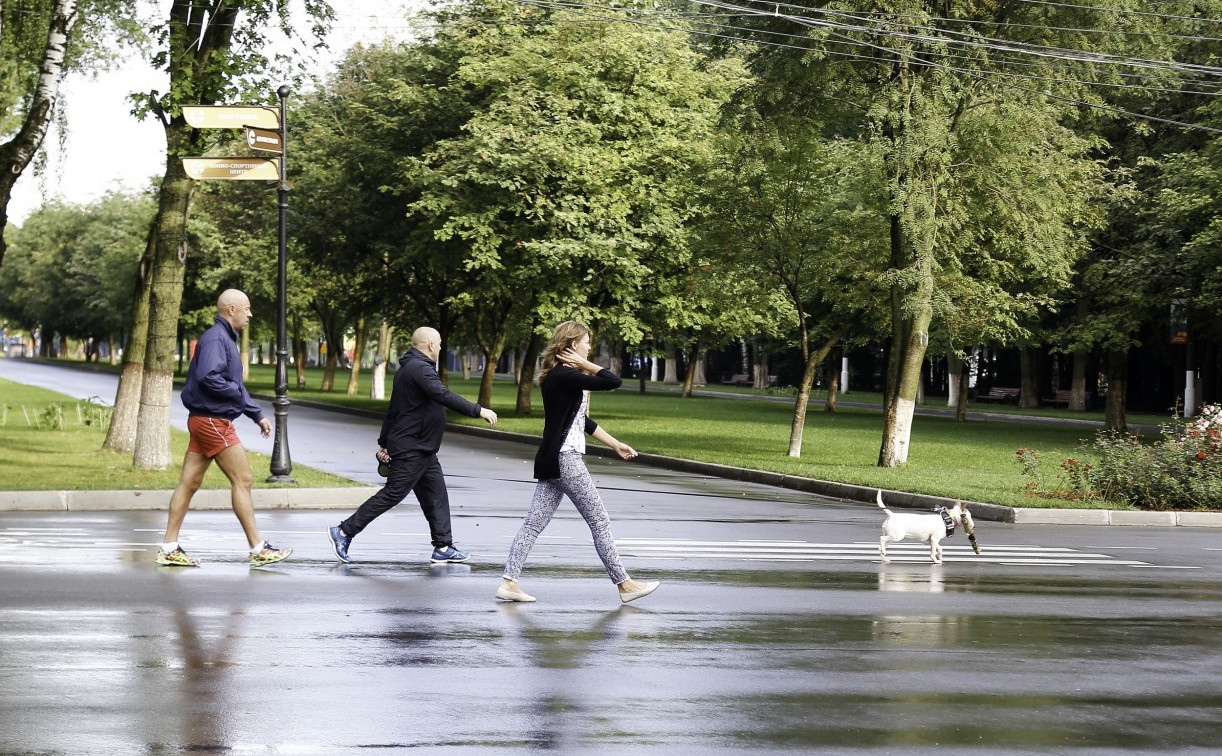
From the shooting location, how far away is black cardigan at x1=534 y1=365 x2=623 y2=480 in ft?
35.0

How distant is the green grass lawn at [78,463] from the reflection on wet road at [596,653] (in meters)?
4.19

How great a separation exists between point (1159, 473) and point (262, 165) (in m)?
12.3

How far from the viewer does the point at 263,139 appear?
1939 centimetres

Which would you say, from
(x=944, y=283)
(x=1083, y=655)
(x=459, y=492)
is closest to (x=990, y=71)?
(x=944, y=283)

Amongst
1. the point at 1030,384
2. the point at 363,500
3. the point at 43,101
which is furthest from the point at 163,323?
the point at 1030,384

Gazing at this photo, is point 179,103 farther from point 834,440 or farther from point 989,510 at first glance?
point 834,440

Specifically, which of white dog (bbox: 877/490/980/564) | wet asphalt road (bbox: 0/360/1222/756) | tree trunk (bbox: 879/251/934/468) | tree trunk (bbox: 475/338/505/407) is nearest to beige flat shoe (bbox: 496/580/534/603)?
wet asphalt road (bbox: 0/360/1222/756)

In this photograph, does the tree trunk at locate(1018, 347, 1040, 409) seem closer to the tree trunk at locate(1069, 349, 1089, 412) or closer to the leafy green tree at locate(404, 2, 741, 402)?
the tree trunk at locate(1069, 349, 1089, 412)

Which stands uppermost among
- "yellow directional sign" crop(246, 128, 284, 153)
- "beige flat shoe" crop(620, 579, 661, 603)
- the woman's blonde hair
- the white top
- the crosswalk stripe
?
"yellow directional sign" crop(246, 128, 284, 153)

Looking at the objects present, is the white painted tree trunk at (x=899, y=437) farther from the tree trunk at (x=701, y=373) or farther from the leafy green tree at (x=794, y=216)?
the tree trunk at (x=701, y=373)

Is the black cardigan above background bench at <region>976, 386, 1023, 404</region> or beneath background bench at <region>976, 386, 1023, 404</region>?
above

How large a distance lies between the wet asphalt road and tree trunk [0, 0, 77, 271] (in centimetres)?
1024

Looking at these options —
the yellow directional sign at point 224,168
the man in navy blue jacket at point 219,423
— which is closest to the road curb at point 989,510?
the yellow directional sign at point 224,168

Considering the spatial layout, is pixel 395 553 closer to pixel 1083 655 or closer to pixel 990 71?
pixel 1083 655
